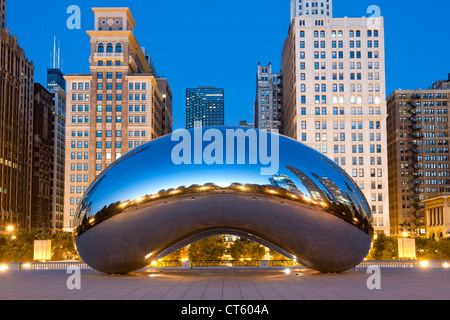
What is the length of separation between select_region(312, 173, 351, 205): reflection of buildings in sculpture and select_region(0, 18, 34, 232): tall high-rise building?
114253 mm

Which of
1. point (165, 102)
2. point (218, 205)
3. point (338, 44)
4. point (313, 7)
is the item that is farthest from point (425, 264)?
point (313, 7)

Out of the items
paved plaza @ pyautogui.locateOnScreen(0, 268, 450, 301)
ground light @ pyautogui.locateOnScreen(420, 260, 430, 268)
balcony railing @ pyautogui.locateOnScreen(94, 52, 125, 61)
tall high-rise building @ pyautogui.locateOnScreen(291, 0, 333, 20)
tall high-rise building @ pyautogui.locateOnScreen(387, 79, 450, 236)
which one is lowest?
ground light @ pyautogui.locateOnScreen(420, 260, 430, 268)

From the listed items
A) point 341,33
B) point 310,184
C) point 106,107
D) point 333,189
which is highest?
point 341,33

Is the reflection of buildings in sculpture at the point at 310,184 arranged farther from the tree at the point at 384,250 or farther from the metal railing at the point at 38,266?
the tree at the point at 384,250

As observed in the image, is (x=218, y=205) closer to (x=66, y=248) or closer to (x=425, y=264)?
(x=425, y=264)

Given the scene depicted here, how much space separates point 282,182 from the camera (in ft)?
54.7

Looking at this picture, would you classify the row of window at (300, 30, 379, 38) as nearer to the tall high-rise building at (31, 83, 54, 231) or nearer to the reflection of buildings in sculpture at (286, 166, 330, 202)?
the tall high-rise building at (31, 83, 54, 231)

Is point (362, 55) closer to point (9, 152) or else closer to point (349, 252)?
point (9, 152)

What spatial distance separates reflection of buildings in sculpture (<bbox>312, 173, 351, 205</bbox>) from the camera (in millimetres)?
17172

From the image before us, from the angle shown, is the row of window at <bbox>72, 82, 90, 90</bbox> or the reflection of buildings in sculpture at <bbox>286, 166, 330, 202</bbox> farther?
the row of window at <bbox>72, 82, 90, 90</bbox>

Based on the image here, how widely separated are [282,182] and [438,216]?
388ft

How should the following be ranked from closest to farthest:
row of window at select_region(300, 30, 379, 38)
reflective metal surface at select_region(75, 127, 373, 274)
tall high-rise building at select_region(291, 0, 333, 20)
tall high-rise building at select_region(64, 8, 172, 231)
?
reflective metal surface at select_region(75, 127, 373, 274)
row of window at select_region(300, 30, 379, 38)
tall high-rise building at select_region(64, 8, 172, 231)
tall high-rise building at select_region(291, 0, 333, 20)

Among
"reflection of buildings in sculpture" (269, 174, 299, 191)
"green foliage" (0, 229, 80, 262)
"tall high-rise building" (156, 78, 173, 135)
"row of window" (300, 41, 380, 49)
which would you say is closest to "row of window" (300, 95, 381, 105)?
"row of window" (300, 41, 380, 49)
